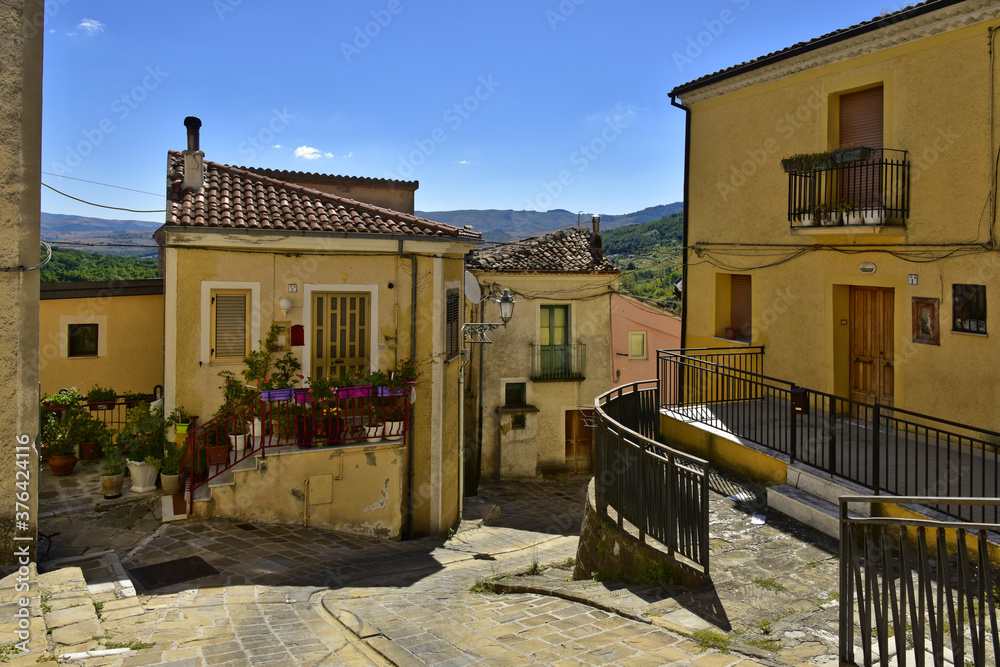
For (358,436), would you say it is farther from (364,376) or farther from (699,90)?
(699,90)

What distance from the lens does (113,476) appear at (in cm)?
1069

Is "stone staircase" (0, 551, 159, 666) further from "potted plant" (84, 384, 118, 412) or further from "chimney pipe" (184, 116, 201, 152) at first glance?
"chimney pipe" (184, 116, 201, 152)

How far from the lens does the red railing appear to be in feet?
36.0

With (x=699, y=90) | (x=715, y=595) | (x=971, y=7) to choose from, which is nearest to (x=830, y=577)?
(x=715, y=595)

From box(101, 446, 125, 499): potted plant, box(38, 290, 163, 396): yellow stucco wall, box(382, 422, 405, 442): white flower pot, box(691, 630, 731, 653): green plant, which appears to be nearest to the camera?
box(691, 630, 731, 653): green plant

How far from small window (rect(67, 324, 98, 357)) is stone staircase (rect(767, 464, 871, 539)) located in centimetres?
1281

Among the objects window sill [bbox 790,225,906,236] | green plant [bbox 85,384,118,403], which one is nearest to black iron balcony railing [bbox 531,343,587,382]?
window sill [bbox 790,225,906,236]

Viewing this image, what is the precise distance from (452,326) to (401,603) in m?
7.43

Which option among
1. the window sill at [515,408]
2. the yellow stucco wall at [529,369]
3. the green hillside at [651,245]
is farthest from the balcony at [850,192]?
the green hillside at [651,245]

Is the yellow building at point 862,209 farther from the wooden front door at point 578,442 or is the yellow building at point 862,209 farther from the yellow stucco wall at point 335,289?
the wooden front door at point 578,442

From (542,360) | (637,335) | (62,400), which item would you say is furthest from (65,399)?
(637,335)

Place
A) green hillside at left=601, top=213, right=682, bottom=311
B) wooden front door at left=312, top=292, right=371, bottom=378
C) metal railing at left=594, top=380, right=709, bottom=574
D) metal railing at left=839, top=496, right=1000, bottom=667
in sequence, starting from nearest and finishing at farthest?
metal railing at left=839, top=496, right=1000, bottom=667
metal railing at left=594, top=380, right=709, bottom=574
wooden front door at left=312, top=292, right=371, bottom=378
green hillside at left=601, top=213, right=682, bottom=311

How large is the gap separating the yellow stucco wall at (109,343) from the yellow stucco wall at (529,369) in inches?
432

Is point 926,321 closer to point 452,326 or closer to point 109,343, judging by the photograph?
point 452,326
